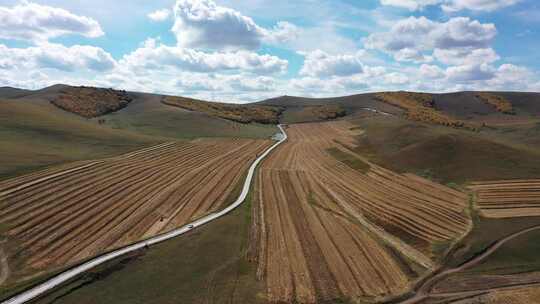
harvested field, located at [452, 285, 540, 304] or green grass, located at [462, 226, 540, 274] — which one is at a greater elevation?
green grass, located at [462, 226, 540, 274]

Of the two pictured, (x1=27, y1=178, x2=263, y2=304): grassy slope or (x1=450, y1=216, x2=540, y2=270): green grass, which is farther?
(x1=450, y1=216, x2=540, y2=270): green grass

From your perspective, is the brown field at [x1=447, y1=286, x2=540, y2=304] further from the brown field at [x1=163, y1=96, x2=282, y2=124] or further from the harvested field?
the brown field at [x1=163, y1=96, x2=282, y2=124]

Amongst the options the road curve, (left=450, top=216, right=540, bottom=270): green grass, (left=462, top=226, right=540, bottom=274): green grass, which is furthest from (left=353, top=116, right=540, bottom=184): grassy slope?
the road curve

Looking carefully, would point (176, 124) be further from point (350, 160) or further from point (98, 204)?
point (98, 204)

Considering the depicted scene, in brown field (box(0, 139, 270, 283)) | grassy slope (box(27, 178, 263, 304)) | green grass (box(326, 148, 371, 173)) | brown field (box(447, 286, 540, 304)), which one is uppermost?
green grass (box(326, 148, 371, 173))

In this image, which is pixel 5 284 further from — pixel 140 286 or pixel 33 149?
pixel 33 149

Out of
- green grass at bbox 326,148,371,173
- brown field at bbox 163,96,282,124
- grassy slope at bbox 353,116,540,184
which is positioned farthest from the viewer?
brown field at bbox 163,96,282,124
